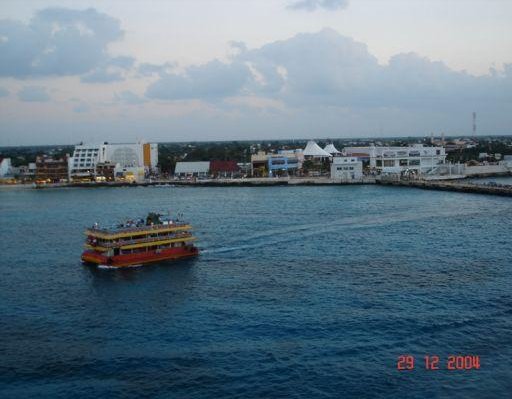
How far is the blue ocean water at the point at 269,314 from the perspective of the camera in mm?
9789

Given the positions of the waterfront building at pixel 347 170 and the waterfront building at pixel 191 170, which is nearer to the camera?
the waterfront building at pixel 347 170

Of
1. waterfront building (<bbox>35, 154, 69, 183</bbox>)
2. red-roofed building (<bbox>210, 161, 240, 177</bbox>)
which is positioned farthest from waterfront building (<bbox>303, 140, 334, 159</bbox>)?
waterfront building (<bbox>35, 154, 69, 183</bbox>)

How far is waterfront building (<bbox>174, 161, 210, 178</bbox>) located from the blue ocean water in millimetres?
30970

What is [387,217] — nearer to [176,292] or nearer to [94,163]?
[176,292]

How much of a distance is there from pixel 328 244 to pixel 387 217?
23.1ft

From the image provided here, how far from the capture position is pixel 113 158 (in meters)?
54.4

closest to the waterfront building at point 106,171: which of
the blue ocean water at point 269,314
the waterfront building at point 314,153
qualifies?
the waterfront building at point 314,153

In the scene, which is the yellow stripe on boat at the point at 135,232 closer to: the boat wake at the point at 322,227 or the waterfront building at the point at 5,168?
the boat wake at the point at 322,227

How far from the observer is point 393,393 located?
9242mm

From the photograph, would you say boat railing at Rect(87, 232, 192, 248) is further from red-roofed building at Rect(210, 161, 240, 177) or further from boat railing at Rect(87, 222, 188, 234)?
red-roofed building at Rect(210, 161, 240, 177)
